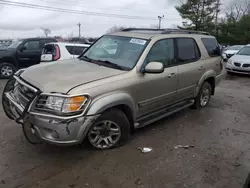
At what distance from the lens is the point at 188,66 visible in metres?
4.92

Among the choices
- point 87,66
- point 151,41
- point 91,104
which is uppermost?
point 151,41

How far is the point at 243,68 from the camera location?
11.0 m

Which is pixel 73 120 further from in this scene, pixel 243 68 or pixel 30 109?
pixel 243 68

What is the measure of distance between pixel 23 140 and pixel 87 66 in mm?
1576

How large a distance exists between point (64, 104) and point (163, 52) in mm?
2149

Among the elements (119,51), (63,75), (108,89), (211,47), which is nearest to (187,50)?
(211,47)

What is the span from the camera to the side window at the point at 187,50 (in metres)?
4.78

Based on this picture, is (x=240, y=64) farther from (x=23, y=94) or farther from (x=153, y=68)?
(x=23, y=94)

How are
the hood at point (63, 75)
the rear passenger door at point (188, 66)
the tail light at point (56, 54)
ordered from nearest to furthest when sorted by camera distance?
the hood at point (63, 75)
the rear passenger door at point (188, 66)
the tail light at point (56, 54)

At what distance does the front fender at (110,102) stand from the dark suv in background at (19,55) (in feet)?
25.7

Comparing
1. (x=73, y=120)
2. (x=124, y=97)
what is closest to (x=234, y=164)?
(x=124, y=97)

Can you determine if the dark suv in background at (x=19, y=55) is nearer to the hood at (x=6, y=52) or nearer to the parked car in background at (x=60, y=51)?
the hood at (x=6, y=52)

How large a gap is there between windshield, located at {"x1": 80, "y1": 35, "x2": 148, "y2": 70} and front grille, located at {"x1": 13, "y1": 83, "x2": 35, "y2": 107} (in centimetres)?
133

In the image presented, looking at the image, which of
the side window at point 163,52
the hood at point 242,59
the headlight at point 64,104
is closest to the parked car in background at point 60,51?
the side window at point 163,52
